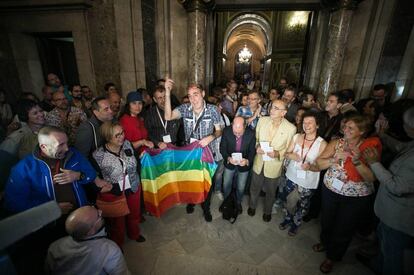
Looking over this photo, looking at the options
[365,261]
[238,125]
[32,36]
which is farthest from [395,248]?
[32,36]

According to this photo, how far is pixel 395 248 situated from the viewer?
7.06 feet

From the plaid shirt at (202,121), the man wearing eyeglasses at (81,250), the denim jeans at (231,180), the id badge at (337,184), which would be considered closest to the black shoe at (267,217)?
the denim jeans at (231,180)

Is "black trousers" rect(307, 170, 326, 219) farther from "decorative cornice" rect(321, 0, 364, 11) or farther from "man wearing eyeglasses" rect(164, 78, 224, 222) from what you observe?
"decorative cornice" rect(321, 0, 364, 11)

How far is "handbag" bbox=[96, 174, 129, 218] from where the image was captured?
8.71 ft

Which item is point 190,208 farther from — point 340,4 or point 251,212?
point 340,4

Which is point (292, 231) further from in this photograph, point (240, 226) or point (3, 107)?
point (3, 107)

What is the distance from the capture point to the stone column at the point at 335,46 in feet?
17.9

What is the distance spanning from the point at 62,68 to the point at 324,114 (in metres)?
8.53

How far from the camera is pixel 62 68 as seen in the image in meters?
7.22

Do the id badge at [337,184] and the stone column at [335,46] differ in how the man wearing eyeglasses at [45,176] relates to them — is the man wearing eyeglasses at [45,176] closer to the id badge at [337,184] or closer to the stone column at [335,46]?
the id badge at [337,184]

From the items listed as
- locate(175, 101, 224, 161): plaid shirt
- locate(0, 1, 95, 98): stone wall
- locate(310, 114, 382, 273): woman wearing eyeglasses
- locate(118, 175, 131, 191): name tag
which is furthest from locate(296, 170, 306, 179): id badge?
locate(0, 1, 95, 98): stone wall

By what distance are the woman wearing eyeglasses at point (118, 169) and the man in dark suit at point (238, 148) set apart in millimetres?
1489

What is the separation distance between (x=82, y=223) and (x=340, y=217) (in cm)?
288

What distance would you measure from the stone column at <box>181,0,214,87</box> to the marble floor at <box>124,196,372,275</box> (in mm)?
4426
